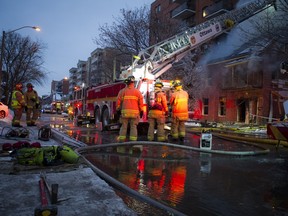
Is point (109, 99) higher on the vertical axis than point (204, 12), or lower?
lower

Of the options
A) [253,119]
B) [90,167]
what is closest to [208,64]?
[253,119]

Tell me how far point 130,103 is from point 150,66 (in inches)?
173

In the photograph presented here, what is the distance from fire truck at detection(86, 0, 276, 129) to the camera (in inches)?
Answer: 424

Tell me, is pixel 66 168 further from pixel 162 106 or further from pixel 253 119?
pixel 253 119

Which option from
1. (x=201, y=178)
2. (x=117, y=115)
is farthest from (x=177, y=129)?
(x=201, y=178)

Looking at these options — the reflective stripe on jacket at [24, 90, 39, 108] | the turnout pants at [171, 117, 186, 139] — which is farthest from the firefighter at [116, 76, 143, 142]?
the reflective stripe on jacket at [24, 90, 39, 108]

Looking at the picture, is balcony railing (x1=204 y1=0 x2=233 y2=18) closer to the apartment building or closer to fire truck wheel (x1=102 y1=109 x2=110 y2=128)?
the apartment building

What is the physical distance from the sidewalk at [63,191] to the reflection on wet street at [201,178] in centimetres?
35

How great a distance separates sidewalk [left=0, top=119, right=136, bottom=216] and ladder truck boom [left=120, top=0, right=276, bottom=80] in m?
7.06

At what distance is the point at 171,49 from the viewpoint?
39.4ft

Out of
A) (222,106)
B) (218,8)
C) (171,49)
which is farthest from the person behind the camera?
(218,8)

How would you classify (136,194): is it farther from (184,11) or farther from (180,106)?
(184,11)

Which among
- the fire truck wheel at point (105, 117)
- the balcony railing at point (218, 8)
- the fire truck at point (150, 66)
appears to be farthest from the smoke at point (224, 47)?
the fire truck wheel at point (105, 117)

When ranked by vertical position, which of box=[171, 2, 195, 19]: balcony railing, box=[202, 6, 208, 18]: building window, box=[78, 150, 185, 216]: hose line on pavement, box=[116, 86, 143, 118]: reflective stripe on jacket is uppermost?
box=[171, 2, 195, 19]: balcony railing
